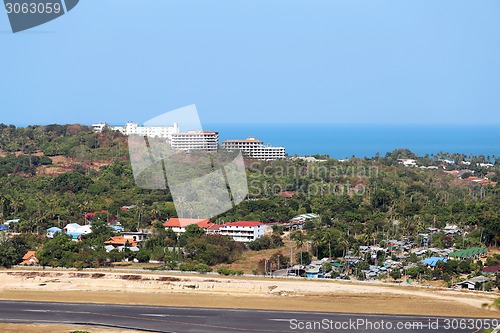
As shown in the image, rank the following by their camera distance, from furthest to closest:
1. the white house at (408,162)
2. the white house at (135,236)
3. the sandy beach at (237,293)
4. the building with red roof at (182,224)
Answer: the white house at (408,162), the building with red roof at (182,224), the white house at (135,236), the sandy beach at (237,293)

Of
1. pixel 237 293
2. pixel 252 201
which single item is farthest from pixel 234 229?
pixel 237 293

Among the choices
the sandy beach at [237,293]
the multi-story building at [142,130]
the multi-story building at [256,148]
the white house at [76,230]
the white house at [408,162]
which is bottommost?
the sandy beach at [237,293]

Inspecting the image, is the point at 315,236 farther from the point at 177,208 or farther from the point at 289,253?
the point at 177,208

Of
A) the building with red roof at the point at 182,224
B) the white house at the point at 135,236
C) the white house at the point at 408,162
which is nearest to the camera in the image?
the white house at the point at 135,236

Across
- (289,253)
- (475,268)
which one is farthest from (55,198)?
(475,268)

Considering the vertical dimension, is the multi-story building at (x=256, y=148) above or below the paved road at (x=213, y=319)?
above

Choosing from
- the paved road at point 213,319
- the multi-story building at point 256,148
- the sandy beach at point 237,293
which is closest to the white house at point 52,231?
the sandy beach at point 237,293

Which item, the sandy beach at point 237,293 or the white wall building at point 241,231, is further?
the white wall building at point 241,231

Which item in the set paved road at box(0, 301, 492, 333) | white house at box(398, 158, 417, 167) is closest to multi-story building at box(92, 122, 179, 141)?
white house at box(398, 158, 417, 167)

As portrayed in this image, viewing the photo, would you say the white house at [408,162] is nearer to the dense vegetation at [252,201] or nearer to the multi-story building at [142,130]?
the dense vegetation at [252,201]
